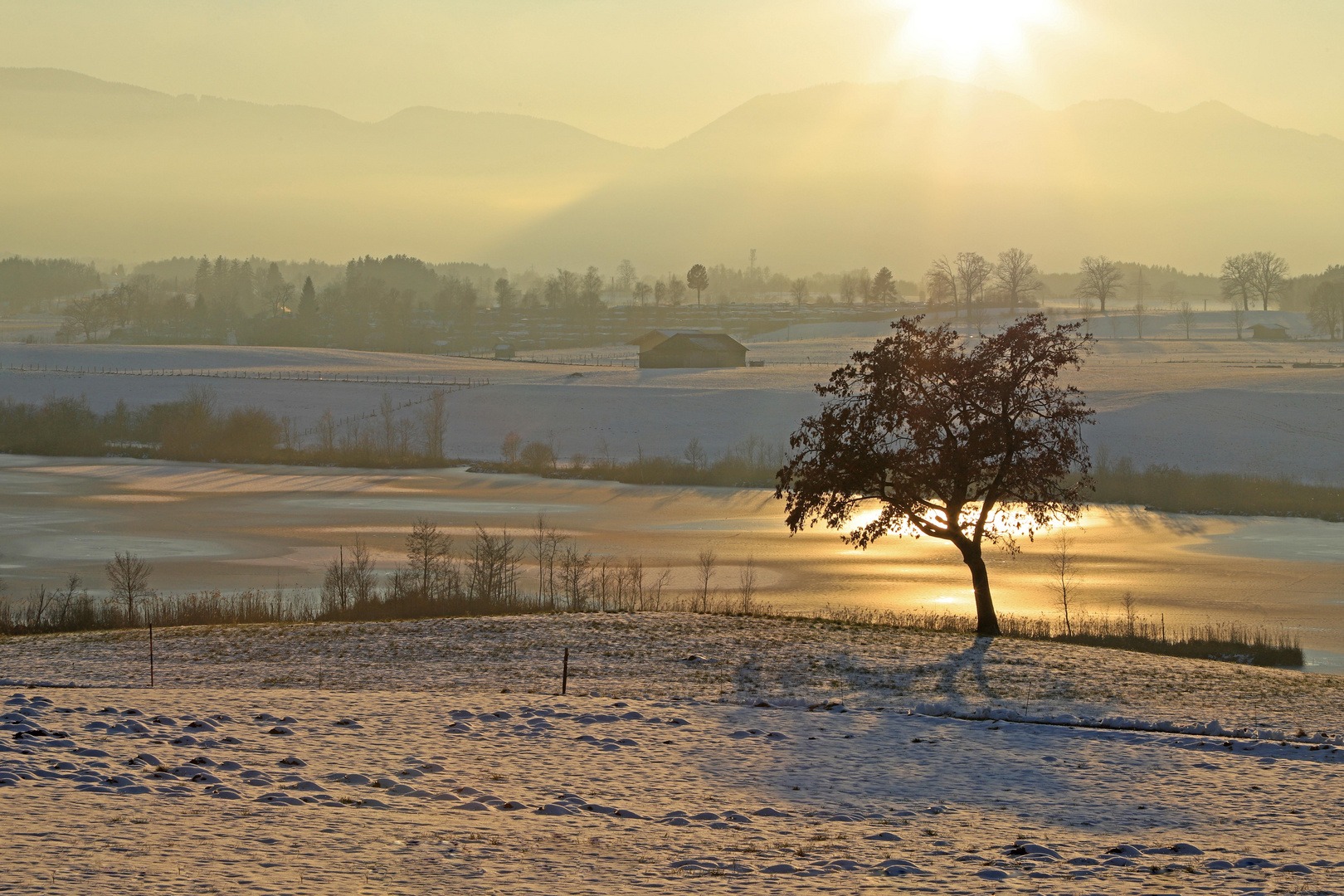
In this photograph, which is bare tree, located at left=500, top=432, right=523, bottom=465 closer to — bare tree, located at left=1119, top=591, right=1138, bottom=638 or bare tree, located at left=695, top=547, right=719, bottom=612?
bare tree, located at left=695, top=547, right=719, bottom=612

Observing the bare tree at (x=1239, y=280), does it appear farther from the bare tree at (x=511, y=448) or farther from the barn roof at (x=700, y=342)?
the bare tree at (x=511, y=448)

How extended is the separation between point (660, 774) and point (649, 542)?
1390 inches

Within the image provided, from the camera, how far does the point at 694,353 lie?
433ft

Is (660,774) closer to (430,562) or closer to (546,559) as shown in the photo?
(430,562)

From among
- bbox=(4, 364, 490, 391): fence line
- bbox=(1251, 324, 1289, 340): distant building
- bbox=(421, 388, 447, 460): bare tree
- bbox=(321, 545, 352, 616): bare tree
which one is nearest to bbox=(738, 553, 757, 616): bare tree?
bbox=(321, 545, 352, 616): bare tree

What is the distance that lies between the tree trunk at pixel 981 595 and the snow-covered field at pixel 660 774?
14.7 ft

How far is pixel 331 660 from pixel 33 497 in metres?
44.4

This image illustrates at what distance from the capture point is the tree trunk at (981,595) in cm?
3080

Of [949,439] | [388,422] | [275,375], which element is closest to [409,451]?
[388,422]

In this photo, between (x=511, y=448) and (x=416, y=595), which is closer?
(x=416, y=595)

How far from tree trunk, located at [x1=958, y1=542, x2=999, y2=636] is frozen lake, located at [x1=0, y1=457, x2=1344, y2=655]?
6448 millimetres

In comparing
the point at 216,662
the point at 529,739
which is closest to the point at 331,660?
the point at 216,662

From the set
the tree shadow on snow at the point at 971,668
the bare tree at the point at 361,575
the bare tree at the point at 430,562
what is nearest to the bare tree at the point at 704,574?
the bare tree at the point at 430,562

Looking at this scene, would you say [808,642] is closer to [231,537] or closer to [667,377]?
[231,537]
